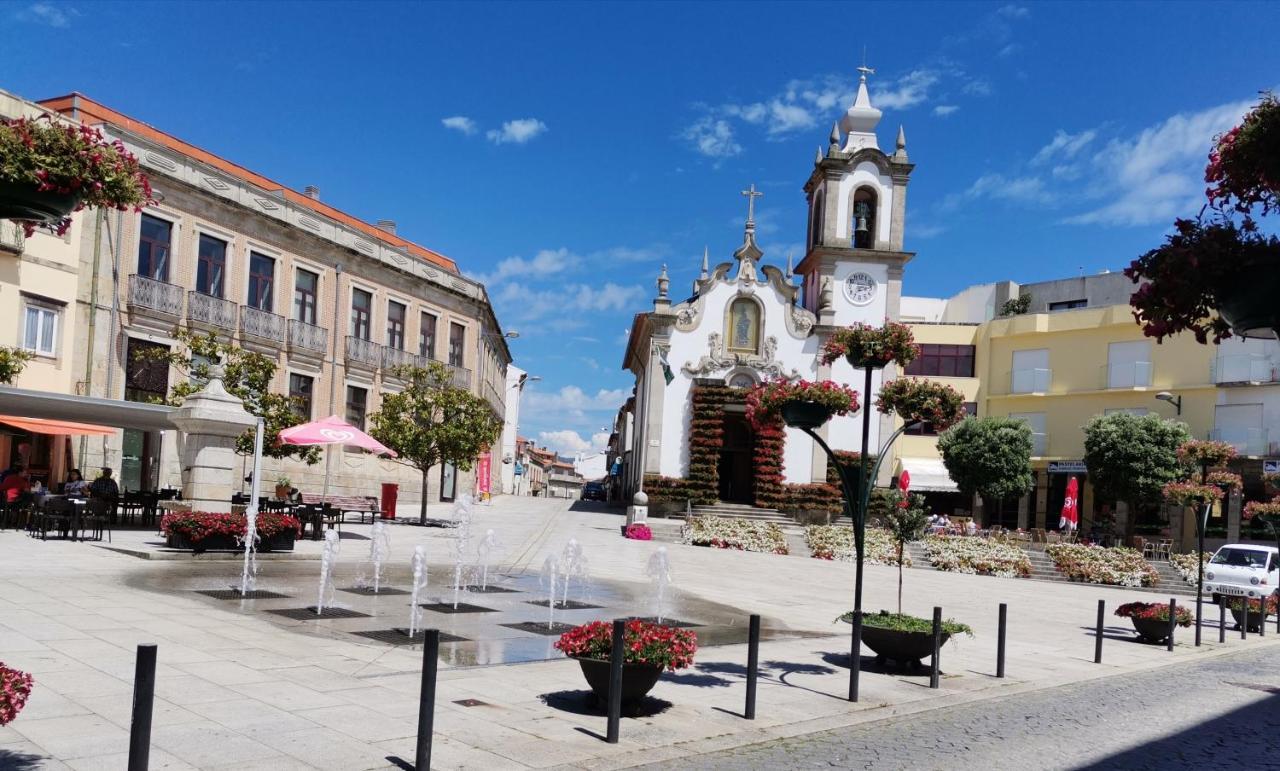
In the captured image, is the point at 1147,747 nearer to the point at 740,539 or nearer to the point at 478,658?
the point at 478,658

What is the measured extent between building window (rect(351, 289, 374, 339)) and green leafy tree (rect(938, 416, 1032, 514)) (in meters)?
25.2

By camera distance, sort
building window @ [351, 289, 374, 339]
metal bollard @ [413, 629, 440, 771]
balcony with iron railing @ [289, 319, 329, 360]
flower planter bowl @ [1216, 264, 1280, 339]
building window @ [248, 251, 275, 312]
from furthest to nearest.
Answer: building window @ [351, 289, 374, 339] < balcony with iron railing @ [289, 319, 329, 360] < building window @ [248, 251, 275, 312] < metal bollard @ [413, 629, 440, 771] < flower planter bowl @ [1216, 264, 1280, 339]

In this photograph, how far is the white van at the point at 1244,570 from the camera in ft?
79.3

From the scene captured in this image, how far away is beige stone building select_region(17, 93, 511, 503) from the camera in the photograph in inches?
1120

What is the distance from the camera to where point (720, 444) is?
40812 mm

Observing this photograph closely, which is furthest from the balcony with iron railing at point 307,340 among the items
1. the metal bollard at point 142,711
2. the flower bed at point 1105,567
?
the metal bollard at point 142,711

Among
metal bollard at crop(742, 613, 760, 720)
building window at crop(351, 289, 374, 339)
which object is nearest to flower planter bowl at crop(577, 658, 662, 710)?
metal bollard at crop(742, 613, 760, 720)

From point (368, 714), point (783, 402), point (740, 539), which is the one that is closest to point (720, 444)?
point (740, 539)

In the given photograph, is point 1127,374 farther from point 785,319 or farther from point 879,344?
point 879,344

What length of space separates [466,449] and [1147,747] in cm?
2425

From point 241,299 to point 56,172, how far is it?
30926 mm

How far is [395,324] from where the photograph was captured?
1645 inches

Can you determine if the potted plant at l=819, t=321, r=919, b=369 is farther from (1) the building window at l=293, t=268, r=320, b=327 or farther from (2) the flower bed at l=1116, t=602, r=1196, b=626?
(1) the building window at l=293, t=268, r=320, b=327

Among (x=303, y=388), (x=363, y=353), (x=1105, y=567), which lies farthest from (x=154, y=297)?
(x=1105, y=567)
